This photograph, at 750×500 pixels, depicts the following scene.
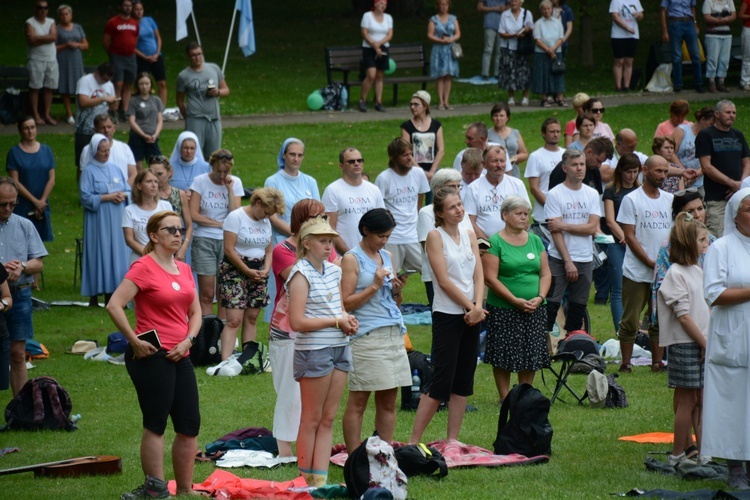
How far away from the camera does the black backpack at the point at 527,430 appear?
8.81 metres

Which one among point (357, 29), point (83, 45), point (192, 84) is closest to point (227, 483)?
point (192, 84)

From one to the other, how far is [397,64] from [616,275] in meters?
14.8

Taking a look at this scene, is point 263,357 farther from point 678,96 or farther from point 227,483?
point 678,96

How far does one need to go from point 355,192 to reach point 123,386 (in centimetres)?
309

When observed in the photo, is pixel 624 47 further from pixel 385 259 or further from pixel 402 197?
pixel 385 259

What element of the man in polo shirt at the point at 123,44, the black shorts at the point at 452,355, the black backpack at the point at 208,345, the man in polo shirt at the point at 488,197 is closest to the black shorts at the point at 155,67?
the man in polo shirt at the point at 123,44

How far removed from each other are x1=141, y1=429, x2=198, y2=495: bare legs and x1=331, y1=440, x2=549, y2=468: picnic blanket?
4.48ft

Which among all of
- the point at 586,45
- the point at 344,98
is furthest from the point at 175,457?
the point at 586,45

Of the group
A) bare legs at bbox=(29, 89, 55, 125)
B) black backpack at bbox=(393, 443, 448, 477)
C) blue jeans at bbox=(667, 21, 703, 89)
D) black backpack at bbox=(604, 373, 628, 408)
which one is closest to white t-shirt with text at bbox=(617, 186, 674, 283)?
black backpack at bbox=(604, 373, 628, 408)

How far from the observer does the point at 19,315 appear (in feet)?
34.1

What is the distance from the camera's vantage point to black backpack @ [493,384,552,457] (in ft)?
28.9

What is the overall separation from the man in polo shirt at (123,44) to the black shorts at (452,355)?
48.4ft

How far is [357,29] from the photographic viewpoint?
119 feet

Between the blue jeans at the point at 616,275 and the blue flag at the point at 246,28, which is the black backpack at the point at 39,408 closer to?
the blue jeans at the point at 616,275
